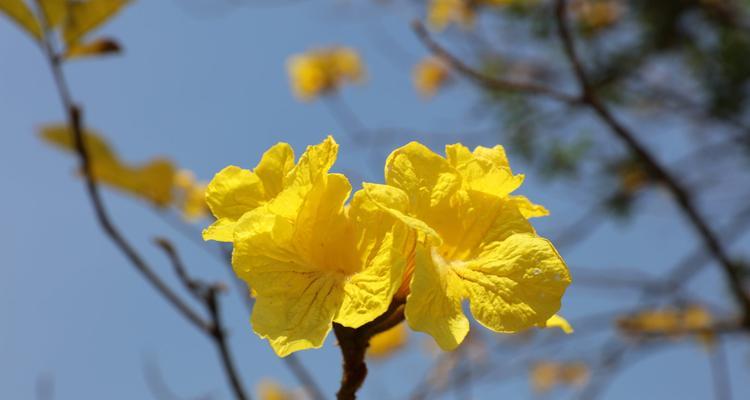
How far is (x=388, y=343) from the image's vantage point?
238 cm

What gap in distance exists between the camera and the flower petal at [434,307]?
0.63 m

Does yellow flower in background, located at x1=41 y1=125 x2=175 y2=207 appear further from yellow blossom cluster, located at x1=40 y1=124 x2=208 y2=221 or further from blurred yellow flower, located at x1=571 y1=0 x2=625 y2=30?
blurred yellow flower, located at x1=571 y1=0 x2=625 y2=30

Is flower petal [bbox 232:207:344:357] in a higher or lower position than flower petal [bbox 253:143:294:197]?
lower

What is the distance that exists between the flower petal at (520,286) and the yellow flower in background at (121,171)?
3.84ft

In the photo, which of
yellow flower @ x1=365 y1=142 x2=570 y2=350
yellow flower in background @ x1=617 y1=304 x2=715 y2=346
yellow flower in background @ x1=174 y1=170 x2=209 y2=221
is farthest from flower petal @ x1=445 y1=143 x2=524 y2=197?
yellow flower in background @ x1=617 y1=304 x2=715 y2=346

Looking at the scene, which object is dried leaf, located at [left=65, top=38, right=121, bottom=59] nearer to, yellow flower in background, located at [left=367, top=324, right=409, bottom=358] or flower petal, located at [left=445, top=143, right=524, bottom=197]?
flower petal, located at [left=445, top=143, right=524, bottom=197]

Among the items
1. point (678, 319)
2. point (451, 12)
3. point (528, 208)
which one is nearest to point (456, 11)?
point (451, 12)

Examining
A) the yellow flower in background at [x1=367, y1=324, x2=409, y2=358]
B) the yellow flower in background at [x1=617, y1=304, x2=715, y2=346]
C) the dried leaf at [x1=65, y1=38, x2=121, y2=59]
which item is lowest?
the yellow flower in background at [x1=617, y1=304, x2=715, y2=346]

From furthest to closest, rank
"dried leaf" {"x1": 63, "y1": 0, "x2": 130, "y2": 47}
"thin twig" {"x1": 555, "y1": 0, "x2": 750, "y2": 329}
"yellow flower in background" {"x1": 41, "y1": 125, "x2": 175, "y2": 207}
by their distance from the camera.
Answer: "yellow flower in background" {"x1": 41, "y1": 125, "x2": 175, "y2": 207} < "thin twig" {"x1": 555, "y1": 0, "x2": 750, "y2": 329} < "dried leaf" {"x1": 63, "y1": 0, "x2": 130, "y2": 47}

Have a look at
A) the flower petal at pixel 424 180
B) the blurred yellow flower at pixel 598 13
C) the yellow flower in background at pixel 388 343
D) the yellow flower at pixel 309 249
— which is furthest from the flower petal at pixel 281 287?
the blurred yellow flower at pixel 598 13

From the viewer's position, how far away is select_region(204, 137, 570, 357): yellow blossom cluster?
0.66 meters

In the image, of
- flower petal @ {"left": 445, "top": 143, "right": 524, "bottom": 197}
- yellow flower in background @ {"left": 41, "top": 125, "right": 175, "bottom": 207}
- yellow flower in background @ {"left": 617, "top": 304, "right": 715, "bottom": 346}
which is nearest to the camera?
flower petal @ {"left": 445, "top": 143, "right": 524, "bottom": 197}

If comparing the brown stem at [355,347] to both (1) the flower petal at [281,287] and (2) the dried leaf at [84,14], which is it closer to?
(1) the flower petal at [281,287]

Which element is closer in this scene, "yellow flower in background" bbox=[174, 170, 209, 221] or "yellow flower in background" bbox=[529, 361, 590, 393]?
"yellow flower in background" bbox=[174, 170, 209, 221]
